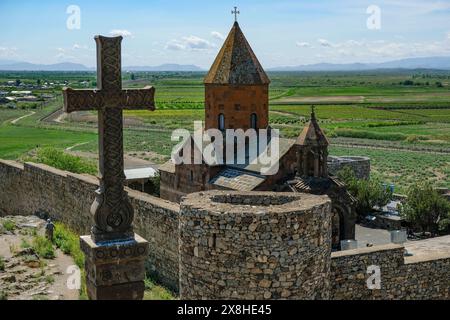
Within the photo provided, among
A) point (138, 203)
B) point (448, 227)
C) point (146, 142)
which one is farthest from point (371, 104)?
point (138, 203)

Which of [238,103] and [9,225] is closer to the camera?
[9,225]

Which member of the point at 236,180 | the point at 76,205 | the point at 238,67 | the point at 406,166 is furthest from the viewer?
the point at 406,166

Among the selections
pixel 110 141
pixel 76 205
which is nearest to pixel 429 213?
pixel 76 205

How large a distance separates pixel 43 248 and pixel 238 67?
32.4 feet

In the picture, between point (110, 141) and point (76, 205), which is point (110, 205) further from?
point (76, 205)

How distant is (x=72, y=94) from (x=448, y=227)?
14.3 m

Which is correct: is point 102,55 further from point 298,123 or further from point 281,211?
point 298,123

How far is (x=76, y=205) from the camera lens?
14094 mm

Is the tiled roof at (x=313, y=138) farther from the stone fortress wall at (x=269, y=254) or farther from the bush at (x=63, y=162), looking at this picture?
the bush at (x=63, y=162)

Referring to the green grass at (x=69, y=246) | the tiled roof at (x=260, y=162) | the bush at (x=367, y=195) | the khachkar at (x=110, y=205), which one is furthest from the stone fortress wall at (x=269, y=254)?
the bush at (x=367, y=195)

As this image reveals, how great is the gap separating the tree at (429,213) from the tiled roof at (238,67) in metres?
6.16

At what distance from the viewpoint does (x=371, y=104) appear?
10562 centimetres

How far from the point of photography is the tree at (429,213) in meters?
17.8
